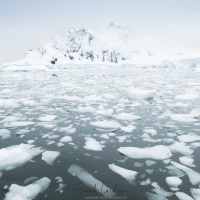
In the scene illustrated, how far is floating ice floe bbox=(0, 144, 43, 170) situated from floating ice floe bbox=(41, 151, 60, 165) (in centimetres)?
12

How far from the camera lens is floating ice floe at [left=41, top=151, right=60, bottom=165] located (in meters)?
3.14

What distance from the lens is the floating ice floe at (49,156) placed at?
3142 mm

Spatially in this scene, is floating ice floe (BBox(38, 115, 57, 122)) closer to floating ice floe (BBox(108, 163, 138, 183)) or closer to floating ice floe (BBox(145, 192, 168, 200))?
floating ice floe (BBox(108, 163, 138, 183))

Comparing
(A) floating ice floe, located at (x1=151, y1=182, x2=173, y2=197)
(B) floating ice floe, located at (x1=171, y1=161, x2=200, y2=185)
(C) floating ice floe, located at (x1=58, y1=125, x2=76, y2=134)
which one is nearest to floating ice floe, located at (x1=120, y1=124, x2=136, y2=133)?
(C) floating ice floe, located at (x1=58, y1=125, x2=76, y2=134)

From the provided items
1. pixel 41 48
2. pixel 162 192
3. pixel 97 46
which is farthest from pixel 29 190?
pixel 97 46

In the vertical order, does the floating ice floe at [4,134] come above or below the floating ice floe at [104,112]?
above

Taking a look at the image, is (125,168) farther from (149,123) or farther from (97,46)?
(97,46)

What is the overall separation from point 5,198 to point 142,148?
197 centimetres

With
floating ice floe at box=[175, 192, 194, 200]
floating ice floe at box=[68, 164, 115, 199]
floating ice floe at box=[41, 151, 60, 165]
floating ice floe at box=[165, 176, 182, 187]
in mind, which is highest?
floating ice floe at box=[41, 151, 60, 165]

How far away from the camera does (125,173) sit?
2.82m

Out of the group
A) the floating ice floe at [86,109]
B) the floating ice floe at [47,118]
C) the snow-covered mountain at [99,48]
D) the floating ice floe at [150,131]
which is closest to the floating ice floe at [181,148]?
the floating ice floe at [150,131]

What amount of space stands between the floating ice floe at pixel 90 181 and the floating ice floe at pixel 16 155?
65 centimetres

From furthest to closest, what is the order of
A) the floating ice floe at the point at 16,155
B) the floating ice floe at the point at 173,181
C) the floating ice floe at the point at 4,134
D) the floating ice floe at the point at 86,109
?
1. the floating ice floe at the point at 86,109
2. the floating ice floe at the point at 4,134
3. the floating ice floe at the point at 16,155
4. the floating ice floe at the point at 173,181

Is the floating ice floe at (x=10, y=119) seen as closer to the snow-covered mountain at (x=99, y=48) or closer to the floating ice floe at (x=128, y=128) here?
the floating ice floe at (x=128, y=128)
